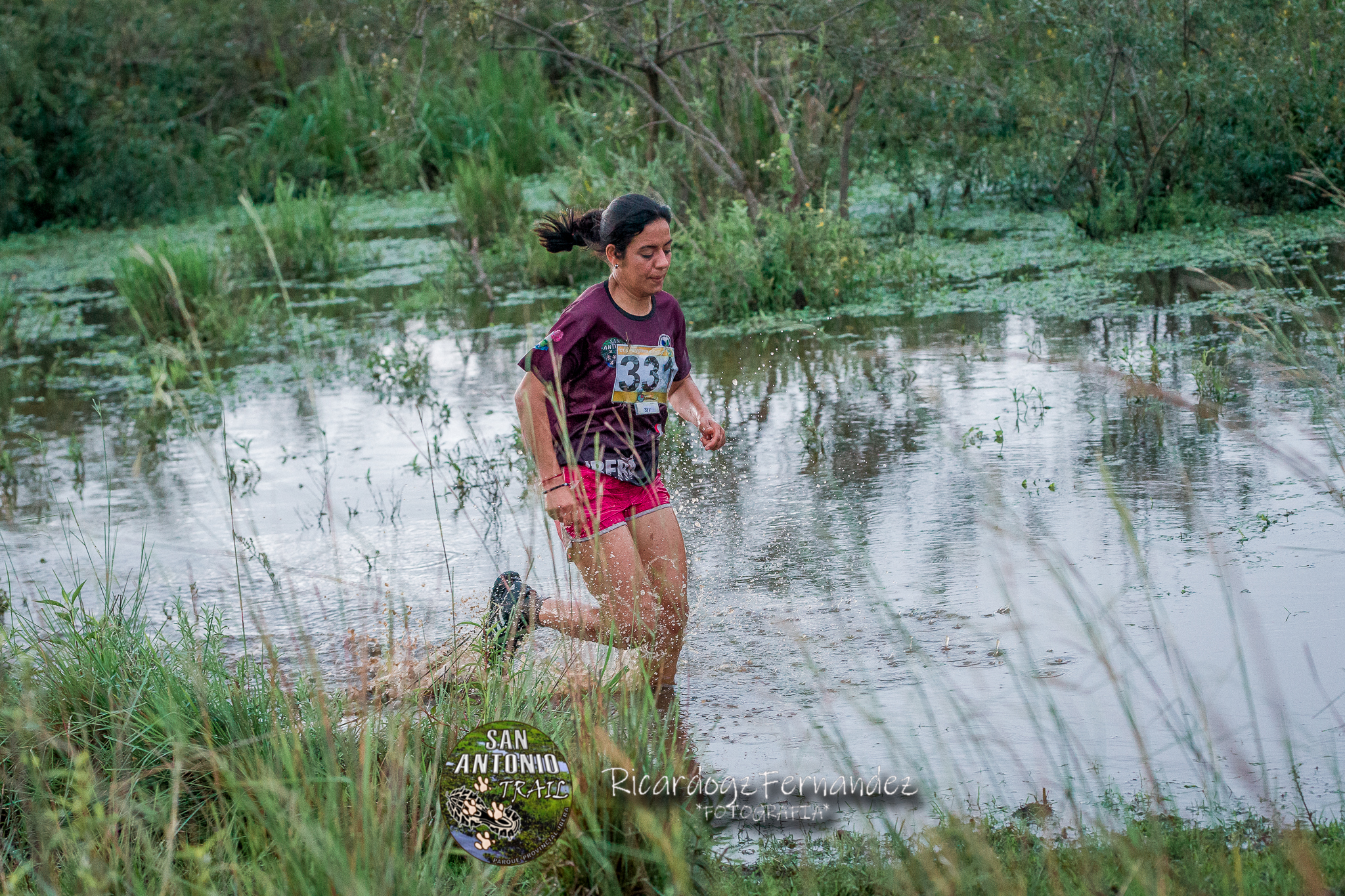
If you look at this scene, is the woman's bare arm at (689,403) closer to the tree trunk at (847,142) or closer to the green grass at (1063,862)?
the green grass at (1063,862)

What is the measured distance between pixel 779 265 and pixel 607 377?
499 centimetres

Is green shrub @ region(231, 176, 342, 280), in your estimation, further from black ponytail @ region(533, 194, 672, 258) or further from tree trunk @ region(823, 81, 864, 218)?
black ponytail @ region(533, 194, 672, 258)

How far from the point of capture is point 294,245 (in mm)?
12648

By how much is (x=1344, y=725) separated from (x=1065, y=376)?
12.4 ft

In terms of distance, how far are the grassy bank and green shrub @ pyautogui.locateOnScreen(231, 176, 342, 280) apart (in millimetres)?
9347

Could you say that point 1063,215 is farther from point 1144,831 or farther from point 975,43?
point 1144,831

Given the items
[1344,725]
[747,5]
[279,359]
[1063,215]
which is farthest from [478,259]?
[1344,725]

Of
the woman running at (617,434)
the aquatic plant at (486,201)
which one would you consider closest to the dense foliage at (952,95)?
the aquatic plant at (486,201)

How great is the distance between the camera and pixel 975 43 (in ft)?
31.9

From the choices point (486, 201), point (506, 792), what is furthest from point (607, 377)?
point (486, 201)

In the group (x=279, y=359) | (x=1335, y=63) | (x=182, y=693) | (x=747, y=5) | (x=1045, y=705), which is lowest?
(x=1045, y=705)

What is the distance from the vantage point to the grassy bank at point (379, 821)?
2.38m

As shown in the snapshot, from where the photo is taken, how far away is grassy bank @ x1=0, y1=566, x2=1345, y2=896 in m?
2.38

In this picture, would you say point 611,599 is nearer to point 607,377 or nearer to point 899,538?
point 607,377
